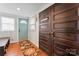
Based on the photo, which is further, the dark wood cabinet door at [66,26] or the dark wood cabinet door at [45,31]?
the dark wood cabinet door at [45,31]

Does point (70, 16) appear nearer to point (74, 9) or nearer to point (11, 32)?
point (74, 9)

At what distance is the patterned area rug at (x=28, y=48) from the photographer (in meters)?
1.00

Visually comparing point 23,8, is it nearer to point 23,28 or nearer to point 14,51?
point 23,28

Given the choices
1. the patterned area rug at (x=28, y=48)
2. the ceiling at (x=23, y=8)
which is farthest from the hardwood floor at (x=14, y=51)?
the ceiling at (x=23, y=8)

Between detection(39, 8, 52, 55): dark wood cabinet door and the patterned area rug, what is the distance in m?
0.11

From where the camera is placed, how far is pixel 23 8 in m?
0.99

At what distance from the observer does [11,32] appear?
1027 millimetres

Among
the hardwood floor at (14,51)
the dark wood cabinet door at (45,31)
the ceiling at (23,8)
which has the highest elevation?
the ceiling at (23,8)

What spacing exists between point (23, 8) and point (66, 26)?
563mm

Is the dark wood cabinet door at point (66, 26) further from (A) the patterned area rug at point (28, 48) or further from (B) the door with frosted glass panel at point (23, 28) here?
(B) the door with frosted glass panel at point (23, 28)

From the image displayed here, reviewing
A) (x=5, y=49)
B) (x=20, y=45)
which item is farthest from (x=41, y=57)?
(x=5, y=49)

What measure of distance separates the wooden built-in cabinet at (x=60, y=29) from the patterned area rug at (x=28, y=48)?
0.11 meters

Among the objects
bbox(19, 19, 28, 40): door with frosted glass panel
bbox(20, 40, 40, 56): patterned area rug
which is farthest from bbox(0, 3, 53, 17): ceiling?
bbox(20, 40, 40, 56): patterned area rug

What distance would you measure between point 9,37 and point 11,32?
0.07m
